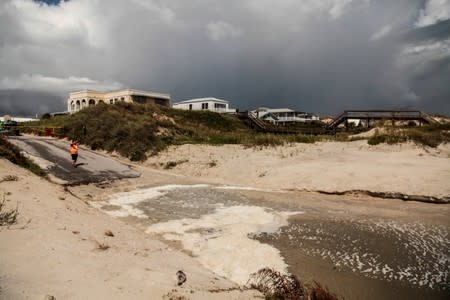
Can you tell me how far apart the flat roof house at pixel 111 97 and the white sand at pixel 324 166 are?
37.7 meters

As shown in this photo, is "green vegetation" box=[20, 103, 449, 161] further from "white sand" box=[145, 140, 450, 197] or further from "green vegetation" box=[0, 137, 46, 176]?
"green vegetation" box=[0, 137, 46, 176]

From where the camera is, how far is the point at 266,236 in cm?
1024

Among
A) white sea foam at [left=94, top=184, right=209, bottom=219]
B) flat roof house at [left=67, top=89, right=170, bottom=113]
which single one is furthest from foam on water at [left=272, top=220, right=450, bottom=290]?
flat roof house at [left=67, top=89, right=170, bottom=113]

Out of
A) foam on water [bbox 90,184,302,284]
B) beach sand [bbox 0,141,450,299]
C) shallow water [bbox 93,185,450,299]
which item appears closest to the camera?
beach sand [bbox 0,141,450,299]

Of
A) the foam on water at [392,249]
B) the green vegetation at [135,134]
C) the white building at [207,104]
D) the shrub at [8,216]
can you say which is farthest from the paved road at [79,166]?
the white building at [207,104]

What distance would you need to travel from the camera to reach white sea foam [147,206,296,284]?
8148mm

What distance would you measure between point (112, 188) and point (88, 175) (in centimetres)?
313

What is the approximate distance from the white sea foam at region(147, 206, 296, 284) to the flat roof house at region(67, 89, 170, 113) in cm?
5344

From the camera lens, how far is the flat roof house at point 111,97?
62.8 metres

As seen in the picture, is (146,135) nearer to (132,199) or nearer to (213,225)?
(132,199)

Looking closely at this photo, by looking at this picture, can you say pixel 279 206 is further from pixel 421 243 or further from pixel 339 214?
pixel 421 243

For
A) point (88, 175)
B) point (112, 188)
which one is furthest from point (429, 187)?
point (88, 175)

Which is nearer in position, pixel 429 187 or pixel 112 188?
pixel 429 187

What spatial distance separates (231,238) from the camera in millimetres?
9891
